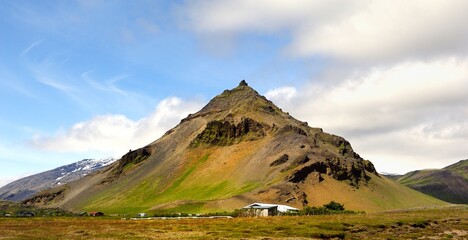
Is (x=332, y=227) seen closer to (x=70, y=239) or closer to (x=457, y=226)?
(x=457, y=226)

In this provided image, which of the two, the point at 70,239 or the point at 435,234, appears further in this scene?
the point at 435,234

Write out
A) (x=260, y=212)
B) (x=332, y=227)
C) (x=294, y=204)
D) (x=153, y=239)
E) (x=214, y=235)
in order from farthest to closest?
(x=294, y=204), (x=260, y=212), (x=332, y=227), (x=214, y=235), (x=153, y=239)

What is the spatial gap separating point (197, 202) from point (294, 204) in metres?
42.9

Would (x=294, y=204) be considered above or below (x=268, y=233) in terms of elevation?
above

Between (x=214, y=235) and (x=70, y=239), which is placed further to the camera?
(x=214, y=235)

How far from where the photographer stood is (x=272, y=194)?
191 m

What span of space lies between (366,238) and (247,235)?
18.5 meters

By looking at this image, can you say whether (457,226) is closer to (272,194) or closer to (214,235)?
(214,235)

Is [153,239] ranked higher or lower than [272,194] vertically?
lower

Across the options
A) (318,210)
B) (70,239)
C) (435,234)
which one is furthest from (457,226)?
(70,239)

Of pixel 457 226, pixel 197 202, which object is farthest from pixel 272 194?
pixel 457 226

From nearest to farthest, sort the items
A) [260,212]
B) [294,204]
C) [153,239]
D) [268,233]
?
[153,239] < [268,233] < [260,212] < [294,204]

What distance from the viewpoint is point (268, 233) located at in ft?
237

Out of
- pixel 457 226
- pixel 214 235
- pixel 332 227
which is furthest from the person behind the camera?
pixel 457 226
